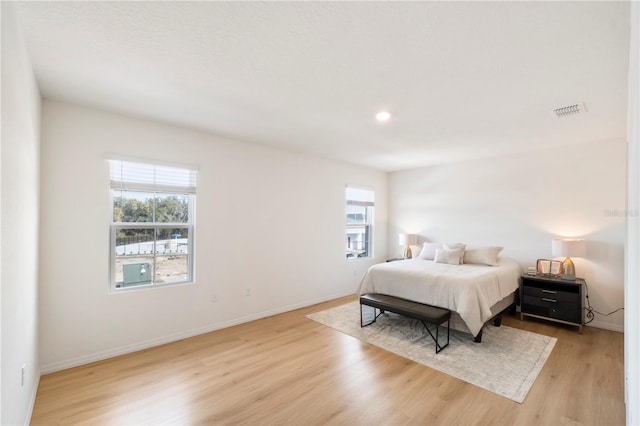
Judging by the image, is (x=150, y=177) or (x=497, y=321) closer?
(x=150, y=177)

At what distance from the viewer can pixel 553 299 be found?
12.5 feet

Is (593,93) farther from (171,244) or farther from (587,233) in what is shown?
(171,244)

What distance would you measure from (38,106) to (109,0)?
1.61 m

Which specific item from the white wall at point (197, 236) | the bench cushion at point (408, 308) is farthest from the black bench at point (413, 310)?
the white wall at point (197, 236)

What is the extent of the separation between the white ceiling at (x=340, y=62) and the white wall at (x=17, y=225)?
294mm

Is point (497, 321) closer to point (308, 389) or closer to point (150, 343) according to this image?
point (308, 389)

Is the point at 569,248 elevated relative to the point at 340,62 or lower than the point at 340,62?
lower

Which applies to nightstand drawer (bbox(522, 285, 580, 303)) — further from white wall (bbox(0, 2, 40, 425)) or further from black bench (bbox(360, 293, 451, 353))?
white wall (bbox(0, 2, 40, 425))

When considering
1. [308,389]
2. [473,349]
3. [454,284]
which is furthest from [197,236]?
[473,349]

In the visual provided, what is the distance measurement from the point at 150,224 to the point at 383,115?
9.26 feet

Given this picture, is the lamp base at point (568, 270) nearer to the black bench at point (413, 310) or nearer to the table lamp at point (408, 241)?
the black bench at point (413, 310)

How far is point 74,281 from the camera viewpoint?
2.78m

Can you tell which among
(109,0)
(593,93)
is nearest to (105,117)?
(109,0)

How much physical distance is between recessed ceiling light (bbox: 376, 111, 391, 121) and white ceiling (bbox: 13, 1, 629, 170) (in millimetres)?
92
